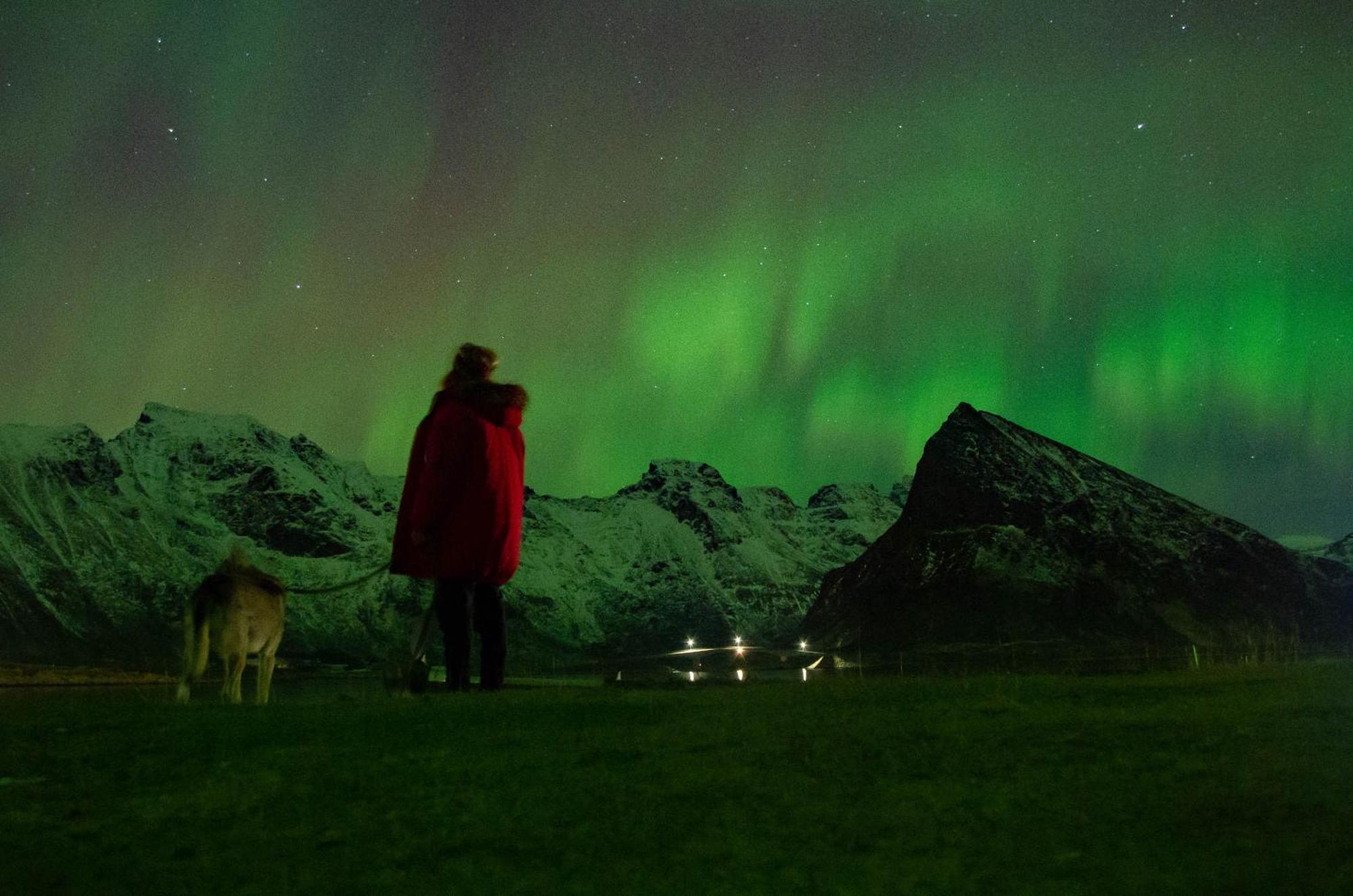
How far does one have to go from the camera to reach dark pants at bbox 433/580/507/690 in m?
12.6

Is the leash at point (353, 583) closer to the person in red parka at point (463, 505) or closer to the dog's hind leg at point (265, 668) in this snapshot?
the person in red parka at point (463, 505)


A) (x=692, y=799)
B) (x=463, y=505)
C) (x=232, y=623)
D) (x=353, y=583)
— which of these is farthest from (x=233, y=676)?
(x=692, y=799)

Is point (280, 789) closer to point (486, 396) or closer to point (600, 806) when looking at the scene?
point (600, 806)

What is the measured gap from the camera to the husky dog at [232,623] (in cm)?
1294

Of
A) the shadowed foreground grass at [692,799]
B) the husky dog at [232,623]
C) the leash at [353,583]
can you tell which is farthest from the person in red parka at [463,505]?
the shadowed foreground grass at [692,799]

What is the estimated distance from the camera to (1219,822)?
5.36 metres

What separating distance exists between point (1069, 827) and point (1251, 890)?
111 cm

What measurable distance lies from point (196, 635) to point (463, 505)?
12.4ft

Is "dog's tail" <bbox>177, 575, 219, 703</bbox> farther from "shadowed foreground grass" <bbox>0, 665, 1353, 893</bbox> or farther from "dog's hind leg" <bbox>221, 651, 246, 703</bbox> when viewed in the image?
"shadowed foreground grass" <bbox>0, 665, 1353, 893</bbox>

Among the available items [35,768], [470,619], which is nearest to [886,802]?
[35,768]

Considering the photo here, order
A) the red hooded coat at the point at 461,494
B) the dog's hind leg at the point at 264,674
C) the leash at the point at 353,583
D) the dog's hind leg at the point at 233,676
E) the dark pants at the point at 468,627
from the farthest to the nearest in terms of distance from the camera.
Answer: the dog's hind leg at the point at 264,674, the dog's hind leg at the point at 233,676, the leash at the point at 353,583, the dark pants at the point at 468,627, the red hooded coat at the point at 461,494

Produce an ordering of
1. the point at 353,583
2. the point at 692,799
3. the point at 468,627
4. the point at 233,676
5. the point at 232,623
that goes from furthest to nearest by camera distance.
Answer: the point at 353,583
the point at 233,676
the point at 232,623
the point at 468,627
the point at 692,799

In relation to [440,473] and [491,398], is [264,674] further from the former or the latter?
[491,398]

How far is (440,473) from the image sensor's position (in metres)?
12.5
